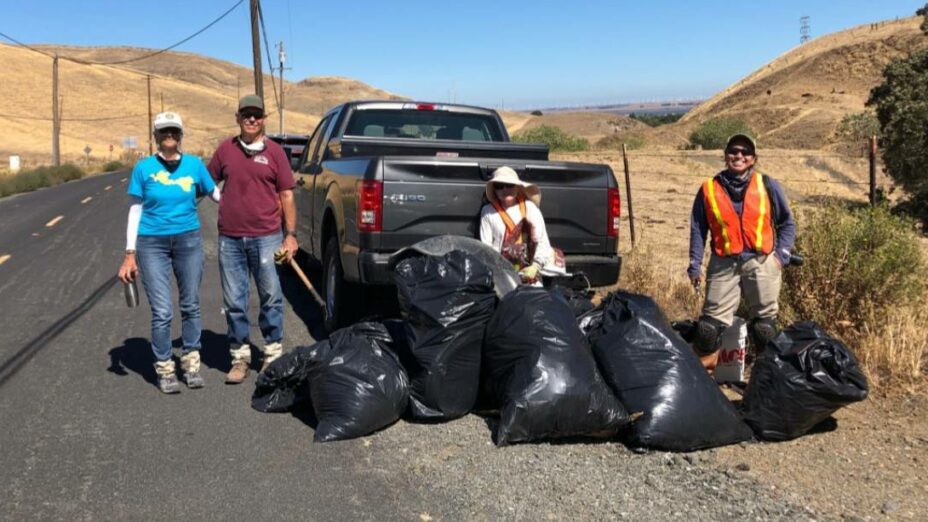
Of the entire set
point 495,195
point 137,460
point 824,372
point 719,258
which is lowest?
point 137,460

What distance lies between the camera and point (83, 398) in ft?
17.4

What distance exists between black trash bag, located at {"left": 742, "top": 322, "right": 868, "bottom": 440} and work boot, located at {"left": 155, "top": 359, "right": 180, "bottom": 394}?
3519mm

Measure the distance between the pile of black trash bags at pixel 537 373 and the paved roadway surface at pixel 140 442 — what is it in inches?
14.8

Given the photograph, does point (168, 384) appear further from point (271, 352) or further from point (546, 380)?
point (546, 380)

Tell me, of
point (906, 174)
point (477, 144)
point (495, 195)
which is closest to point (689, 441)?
point (495, 195)

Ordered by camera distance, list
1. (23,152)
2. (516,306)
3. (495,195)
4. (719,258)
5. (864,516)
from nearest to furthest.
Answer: (864,516), (516,306), (719,258), (495,195), (23,152)

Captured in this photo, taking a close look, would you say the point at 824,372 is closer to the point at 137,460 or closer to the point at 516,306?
the point at 516,306

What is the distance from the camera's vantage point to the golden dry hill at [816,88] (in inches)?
2036

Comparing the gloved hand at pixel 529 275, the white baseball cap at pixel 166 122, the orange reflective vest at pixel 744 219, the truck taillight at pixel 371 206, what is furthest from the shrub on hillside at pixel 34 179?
the orange reflective vest at pixel 744 219

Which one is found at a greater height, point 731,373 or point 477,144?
point 477,144

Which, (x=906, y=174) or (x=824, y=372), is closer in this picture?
(x=824, y=372)

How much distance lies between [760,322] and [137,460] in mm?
3661

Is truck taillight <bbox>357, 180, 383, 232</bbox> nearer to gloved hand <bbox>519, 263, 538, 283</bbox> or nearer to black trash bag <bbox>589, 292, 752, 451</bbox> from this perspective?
gloved hand <bbox>519, 263, 538, 283</bbox>

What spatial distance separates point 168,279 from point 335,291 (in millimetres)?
1462
